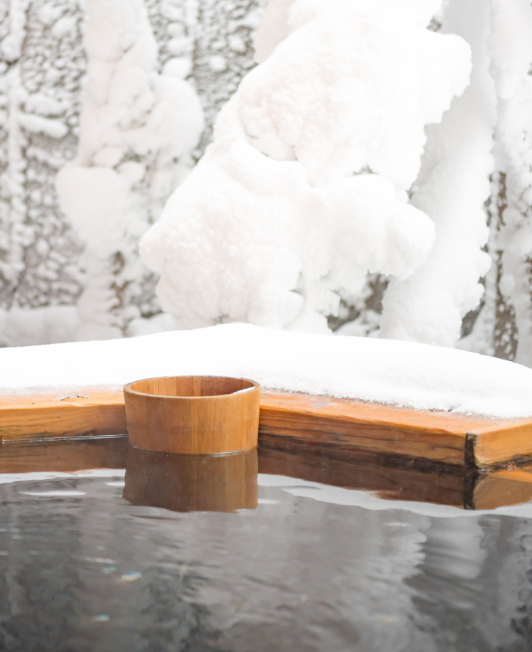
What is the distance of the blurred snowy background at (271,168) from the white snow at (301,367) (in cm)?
62

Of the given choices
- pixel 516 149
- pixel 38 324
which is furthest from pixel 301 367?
pixel 38 324

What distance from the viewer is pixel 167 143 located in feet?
7.32

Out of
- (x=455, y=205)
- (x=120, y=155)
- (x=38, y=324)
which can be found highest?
(x=120, y=155)

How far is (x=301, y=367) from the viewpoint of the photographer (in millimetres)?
901

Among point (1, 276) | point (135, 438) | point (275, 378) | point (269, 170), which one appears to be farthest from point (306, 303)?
point (1, 276)

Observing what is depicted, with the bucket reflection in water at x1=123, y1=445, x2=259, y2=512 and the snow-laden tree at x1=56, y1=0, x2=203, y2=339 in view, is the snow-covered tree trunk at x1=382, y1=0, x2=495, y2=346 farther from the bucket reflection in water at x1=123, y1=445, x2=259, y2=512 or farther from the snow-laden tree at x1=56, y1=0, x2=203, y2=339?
the bucket reflection in water at x1=123, y1=445, x2=259, y2=512

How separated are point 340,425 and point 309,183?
3.42 ft

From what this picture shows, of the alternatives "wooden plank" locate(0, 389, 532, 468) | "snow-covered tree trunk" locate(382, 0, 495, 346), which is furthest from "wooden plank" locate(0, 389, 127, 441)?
"snow-covered tree trunk" locate(382, 0, 495, 346)

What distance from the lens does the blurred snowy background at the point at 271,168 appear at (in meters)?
1.61

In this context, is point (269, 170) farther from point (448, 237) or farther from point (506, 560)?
point (506, 560)

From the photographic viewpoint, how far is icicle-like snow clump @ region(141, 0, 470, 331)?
1586mm

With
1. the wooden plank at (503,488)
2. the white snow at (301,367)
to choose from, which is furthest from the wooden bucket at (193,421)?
the wooden plank at (503,488)

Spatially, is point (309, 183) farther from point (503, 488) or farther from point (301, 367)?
point (503, 488)

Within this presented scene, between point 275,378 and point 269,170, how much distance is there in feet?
2.69
